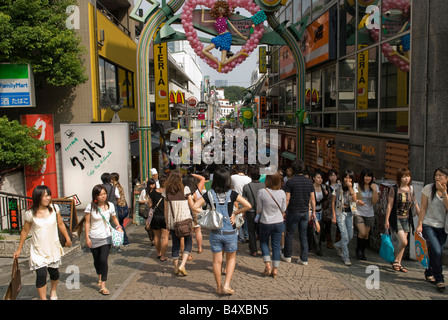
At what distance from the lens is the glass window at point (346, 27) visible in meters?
12.5

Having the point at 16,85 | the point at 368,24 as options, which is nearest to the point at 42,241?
the point at 16,85

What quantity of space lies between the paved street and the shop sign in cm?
318

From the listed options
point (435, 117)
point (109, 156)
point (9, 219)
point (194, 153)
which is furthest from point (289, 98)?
point (9, 219)

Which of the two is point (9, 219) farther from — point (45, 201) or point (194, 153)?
point (194, 153)

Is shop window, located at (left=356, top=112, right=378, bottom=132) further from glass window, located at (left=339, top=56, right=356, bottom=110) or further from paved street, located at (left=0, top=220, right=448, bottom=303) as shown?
paved street, located at (left=0, top=220, right=448, bottom=303)

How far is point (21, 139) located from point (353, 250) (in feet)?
27.3

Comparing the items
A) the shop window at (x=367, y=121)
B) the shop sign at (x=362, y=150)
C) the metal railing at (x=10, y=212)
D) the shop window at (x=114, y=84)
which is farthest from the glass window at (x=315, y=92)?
the metal railing at (x=10, y=212)

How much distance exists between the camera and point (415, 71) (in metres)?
8.47

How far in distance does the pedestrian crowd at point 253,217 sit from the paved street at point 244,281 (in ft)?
0.56

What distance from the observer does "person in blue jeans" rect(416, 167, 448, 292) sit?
5.47 m

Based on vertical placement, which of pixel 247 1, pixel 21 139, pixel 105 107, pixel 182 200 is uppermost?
pixel 247 1

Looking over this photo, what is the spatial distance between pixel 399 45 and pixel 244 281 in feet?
22.2

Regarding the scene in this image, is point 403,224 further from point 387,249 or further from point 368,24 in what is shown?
point 368,24

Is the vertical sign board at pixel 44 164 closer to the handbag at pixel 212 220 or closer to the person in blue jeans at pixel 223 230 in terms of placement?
the person in blue jeans at pixel 223 230
